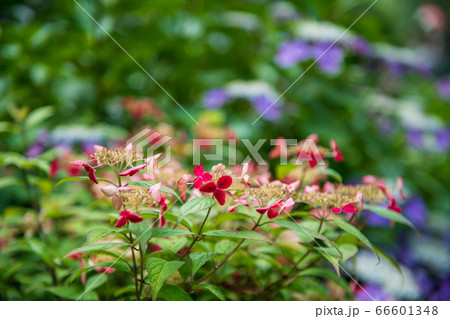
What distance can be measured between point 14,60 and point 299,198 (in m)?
1.20

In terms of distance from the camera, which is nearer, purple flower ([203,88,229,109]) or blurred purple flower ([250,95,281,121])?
blurred purple flower ([250,95,281,121])

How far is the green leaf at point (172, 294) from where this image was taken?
474mm

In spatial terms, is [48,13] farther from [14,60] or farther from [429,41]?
[429,41]

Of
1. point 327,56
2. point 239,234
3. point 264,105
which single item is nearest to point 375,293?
point 264,105

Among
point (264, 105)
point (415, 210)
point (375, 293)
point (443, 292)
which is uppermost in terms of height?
point (264, 105)

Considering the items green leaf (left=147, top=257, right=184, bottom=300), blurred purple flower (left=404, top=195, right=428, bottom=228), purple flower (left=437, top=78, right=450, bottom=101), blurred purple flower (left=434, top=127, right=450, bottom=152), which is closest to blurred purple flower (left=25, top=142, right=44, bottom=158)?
green leaf (left=147, top=257, right=184, bottom=300)

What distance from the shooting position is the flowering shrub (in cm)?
46

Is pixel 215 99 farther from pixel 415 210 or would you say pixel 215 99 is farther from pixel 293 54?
pixel 415 210

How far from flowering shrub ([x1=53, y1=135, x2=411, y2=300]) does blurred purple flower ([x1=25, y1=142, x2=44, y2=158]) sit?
22.7 inches

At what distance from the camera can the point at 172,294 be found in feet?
1.57

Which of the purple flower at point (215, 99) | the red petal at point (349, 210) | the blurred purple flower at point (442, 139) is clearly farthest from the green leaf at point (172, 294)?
the blurred purple flower at point (442, 139)

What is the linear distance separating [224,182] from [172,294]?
0.49 feet

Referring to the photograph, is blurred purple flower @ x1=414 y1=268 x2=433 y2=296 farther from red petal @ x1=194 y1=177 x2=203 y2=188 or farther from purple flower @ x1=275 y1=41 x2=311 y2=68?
red petal @ x1=194 y1=177 x2=203 y2=188

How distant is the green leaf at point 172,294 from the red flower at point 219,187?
0.12m
